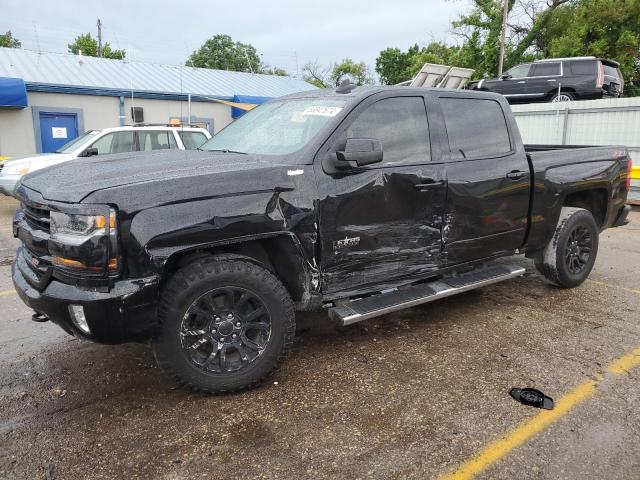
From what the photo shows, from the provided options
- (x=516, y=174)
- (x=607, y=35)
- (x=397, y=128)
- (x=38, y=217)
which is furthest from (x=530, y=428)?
(x=607, y=35)

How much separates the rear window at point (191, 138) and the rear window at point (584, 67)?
11.1m

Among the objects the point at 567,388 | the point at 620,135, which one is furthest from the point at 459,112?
the point at 620,135

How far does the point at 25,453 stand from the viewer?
2.65 m

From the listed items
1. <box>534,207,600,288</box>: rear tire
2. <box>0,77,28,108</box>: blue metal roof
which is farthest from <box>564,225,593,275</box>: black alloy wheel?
Result: <box>0,77,28,108</box>: blue metal roof

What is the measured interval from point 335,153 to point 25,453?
248 cm

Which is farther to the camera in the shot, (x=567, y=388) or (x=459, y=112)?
(x=459, y=112)

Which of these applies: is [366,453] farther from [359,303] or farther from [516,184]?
[516,184]

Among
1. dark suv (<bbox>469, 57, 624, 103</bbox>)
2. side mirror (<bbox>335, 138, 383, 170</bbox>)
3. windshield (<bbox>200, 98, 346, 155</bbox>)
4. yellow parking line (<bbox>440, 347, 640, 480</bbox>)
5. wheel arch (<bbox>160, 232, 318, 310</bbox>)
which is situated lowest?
yellow parking line (<bbox>440, 347, 640, 480</bbox>)

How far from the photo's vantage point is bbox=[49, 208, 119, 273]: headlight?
268 cm

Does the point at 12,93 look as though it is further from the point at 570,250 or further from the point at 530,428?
the point at 530,428

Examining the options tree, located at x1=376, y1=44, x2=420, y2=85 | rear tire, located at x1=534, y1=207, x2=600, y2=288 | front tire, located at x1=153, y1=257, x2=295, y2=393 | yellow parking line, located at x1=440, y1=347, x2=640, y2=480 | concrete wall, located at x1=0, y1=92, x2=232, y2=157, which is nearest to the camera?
yellow parking line, located at x1=440, y1=347, x2=640, y2=480

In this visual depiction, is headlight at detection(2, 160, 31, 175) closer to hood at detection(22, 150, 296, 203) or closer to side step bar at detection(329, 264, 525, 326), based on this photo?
hood at detection(22, 150, 296, 203)

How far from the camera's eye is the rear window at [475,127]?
4195mm

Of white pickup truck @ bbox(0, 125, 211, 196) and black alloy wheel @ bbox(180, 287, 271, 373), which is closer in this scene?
black alloy wheel @ bbox(180, 287, 271, 373)
